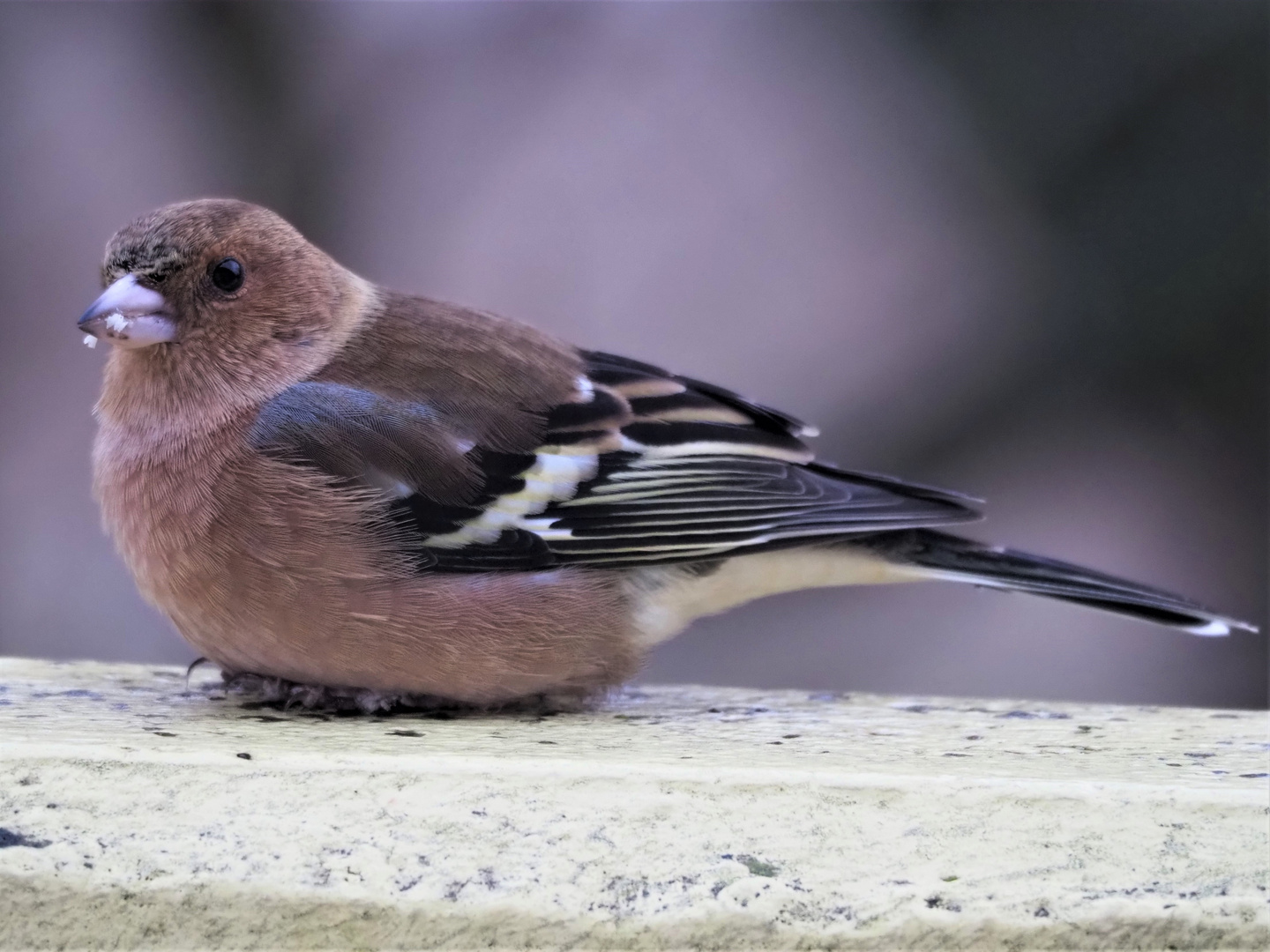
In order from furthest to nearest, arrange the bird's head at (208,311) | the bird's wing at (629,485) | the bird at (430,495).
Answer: the bird's head at (208,311) < the bird's wing at (629,485) < the bird at (430,495)

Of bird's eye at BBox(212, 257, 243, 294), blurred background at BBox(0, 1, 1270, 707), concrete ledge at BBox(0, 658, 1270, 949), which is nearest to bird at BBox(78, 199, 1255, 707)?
bird's eye at BBox(212, 257, 243, 294)

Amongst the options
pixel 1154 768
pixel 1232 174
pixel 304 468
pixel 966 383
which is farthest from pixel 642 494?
pixel 1232 174

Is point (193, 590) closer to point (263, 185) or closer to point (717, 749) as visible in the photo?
point (717, 749)

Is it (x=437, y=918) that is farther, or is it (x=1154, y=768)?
(x=1154, y=768)

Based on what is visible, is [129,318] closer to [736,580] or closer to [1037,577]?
[736,580]

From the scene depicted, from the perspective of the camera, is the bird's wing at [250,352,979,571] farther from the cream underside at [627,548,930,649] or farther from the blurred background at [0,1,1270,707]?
the blurred background at [0,1,1270,707]

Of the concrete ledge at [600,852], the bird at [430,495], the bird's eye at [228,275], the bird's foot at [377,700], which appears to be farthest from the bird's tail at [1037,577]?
the bird's eye at [228,275]

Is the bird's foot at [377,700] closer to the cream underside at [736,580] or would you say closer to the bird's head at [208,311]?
the cream underside at [736,580]
